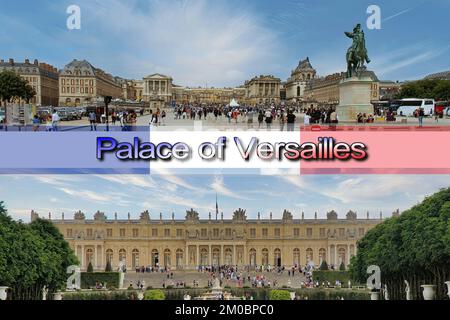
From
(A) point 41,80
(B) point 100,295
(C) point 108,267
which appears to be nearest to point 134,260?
(C) point 108,267

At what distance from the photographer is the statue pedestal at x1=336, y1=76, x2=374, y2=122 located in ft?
71.2

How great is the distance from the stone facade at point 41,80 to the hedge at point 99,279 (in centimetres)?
1716

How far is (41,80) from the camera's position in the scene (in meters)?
34.5

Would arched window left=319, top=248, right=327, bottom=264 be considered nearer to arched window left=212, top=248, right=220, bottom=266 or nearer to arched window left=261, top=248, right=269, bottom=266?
→ arched window left=261, top=248, right=269, bottom=266

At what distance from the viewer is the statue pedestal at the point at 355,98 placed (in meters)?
21.7

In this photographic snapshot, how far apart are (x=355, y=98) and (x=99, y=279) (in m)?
11.1

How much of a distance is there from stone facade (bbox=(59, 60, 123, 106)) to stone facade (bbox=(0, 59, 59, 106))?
89 cm

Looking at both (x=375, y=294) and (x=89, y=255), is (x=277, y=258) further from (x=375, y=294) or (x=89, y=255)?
(x=375, y=294)

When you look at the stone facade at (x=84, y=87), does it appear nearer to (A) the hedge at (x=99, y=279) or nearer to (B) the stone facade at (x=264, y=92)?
(A) the hedge at (x=99, y=279)

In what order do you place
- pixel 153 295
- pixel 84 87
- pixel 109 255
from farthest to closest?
1. pixel 84 87
2. pixel 109 255
3. pixel 153 295

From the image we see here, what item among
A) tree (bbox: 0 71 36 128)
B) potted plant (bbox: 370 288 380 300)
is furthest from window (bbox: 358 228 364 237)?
tree (bbox: 0 71 36 128)

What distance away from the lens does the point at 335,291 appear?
48.1ft
